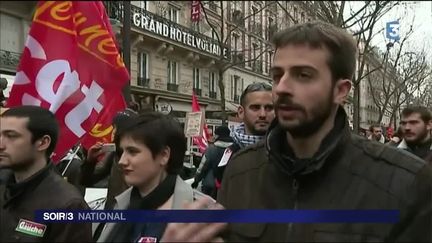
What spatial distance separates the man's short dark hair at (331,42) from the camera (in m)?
1.56

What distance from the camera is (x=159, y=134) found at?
263 centimetres

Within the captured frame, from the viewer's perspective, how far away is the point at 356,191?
1.52m

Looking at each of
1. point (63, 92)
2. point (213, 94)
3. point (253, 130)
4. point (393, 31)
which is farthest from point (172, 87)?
point (393, 31)

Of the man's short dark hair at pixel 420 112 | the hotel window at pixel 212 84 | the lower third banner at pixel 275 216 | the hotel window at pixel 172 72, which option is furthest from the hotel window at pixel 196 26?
the lower third banner at pixel 275 216

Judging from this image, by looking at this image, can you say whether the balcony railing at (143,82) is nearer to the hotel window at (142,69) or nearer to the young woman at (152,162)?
the hotel window at (142,69)

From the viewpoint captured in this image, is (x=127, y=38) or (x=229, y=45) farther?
(x=229, y=45)

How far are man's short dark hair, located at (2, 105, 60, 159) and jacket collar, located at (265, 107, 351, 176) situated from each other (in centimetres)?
153

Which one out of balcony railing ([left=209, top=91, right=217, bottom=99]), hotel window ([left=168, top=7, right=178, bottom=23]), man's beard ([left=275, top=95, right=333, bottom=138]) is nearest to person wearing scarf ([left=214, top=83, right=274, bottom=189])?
man's beard ([left=275, top=95, right=333, bottom=138])

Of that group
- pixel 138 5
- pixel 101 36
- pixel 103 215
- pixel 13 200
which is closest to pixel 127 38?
pixel 101 36

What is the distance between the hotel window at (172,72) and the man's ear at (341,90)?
81.6 feet

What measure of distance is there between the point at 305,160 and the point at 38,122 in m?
1.72

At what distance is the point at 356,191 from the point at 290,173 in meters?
0.19

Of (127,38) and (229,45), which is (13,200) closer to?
(127,38)

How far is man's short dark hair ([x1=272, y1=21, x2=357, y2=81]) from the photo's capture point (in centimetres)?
156
